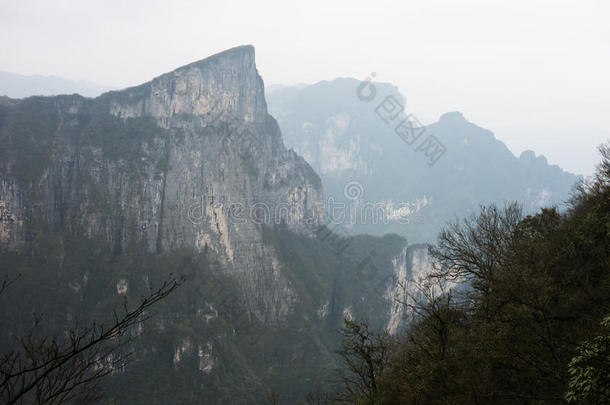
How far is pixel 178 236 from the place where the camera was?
102 m

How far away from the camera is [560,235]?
14508mm

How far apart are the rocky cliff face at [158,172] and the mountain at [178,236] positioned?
341 millimetres

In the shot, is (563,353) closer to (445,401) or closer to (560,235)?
(445,401)

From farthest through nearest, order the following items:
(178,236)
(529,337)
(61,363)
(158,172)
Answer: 1. (158,172)
2. (178,236)
3. (529,337)
4. (61,363)

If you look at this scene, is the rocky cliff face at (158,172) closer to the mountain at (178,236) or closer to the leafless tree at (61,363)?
the mountain at (178,236)

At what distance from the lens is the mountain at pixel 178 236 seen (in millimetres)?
83125

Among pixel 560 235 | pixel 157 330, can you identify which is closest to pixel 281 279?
pixel 157 330

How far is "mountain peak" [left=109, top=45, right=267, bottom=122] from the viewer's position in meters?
108

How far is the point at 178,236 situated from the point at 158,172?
→ 19239 millimetres

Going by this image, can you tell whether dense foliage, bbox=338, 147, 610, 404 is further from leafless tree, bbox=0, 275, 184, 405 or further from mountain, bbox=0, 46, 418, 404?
mountain, bbox=0, 46, 418, 404

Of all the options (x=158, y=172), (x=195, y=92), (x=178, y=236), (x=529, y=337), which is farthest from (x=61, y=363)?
(x=195, y=92)

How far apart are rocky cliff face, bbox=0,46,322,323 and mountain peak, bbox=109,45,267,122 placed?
11.7 inches

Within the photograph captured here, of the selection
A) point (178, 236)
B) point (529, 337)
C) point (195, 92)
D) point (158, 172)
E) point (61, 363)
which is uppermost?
point (195, 92)

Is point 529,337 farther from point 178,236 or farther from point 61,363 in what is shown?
point 178,236
